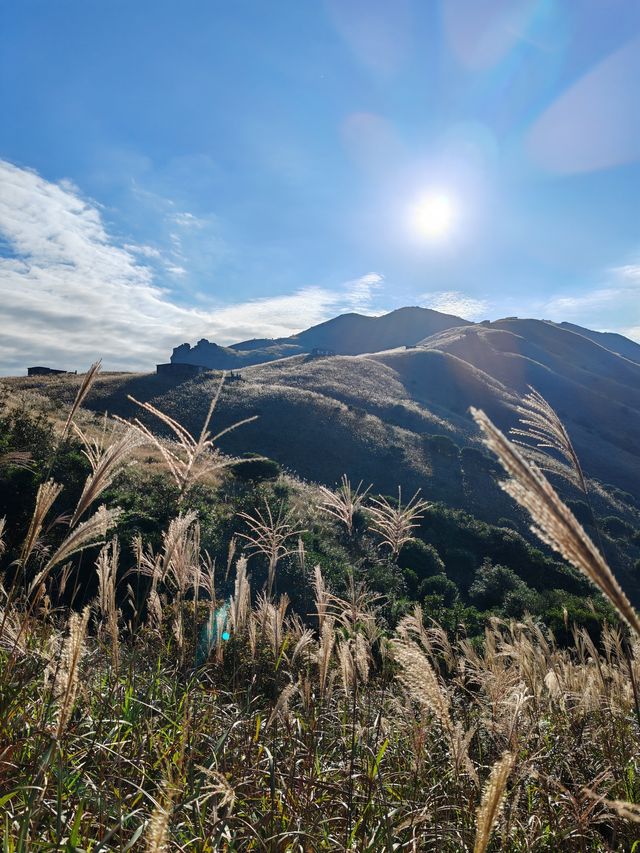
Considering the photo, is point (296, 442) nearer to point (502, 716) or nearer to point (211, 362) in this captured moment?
point (502, 716)

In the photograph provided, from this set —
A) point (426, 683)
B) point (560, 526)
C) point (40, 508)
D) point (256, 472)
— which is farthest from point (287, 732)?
point (256, 472)

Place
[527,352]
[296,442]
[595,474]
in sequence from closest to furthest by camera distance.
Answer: [296,442]
[595,474]
[527,352]

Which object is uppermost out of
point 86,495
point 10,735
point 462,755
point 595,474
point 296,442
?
point 86,495

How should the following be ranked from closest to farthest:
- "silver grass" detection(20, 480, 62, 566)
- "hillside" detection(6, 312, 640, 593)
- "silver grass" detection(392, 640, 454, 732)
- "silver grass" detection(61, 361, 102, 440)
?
"silver grass" detection(392, 640, 454, 732), "silver grass" detection(20, 480, 62, 566), "silver grass" detection(61, 361, 102, 440), "hillside" detection(6, 312, 640, 593)

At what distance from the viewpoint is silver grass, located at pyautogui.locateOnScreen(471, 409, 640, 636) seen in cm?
98

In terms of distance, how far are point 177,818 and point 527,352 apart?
12242cm

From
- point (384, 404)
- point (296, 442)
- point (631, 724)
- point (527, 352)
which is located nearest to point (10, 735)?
point (631, 724)

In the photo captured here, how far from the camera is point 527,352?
114m

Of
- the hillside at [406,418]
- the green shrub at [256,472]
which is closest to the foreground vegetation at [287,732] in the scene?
the hillside at [406,418]

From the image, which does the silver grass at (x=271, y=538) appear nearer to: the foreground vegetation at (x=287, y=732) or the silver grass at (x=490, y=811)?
the foreground vegetation at (x=287, y=732)

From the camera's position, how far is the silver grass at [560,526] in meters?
0.98

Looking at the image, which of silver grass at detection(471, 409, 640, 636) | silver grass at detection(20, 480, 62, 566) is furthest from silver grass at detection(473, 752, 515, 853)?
silver grass at detection(20, 480, 62, 566)

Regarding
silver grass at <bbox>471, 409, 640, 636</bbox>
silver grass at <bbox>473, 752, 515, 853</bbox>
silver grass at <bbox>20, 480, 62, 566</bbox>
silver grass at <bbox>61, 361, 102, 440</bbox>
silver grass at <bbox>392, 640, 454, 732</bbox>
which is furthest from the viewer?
silver grass at <bbox>61, 361, 102, 440</bbox>

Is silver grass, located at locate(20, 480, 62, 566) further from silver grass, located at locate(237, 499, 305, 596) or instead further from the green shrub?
the green shrub
